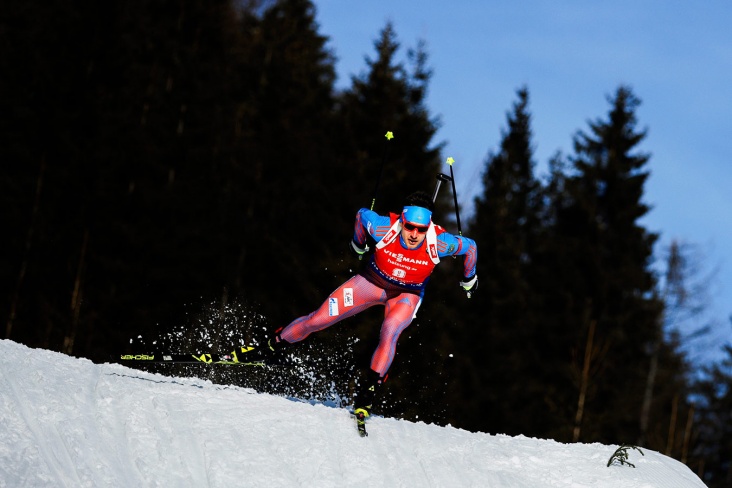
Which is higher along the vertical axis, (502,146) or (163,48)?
(502,146)

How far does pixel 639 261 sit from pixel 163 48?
15301 mm

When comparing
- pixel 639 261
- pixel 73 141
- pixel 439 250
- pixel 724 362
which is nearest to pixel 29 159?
pixel 73 141

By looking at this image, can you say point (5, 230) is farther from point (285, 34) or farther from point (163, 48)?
point (285, 34)

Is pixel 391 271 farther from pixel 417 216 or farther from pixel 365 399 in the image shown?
pixel 365 399

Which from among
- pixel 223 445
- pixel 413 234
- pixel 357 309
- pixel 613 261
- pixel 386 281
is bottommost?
pixel 223 445

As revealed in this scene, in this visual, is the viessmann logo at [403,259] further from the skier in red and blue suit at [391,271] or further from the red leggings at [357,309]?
the red leggings at [357,309]

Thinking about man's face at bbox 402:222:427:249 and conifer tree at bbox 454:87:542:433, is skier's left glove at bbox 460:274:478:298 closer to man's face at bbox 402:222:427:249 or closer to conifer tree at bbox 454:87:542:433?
man's face at bbox 402:222:427:249

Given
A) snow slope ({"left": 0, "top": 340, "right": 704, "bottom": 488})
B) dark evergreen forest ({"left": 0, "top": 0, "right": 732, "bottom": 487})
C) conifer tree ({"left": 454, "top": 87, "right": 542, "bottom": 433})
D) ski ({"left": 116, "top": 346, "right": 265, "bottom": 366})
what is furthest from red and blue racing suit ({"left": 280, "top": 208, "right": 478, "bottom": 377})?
conifer tree ({"left": 454, "top": 87, "right": 542, "bottom": 433})

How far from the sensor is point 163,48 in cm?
2225

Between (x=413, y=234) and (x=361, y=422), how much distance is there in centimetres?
155

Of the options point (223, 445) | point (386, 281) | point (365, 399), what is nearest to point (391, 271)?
point (386, 281)

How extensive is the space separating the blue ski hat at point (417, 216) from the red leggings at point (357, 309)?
0.68 meters

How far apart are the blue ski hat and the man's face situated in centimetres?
3

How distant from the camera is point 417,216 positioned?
668 centimetres
